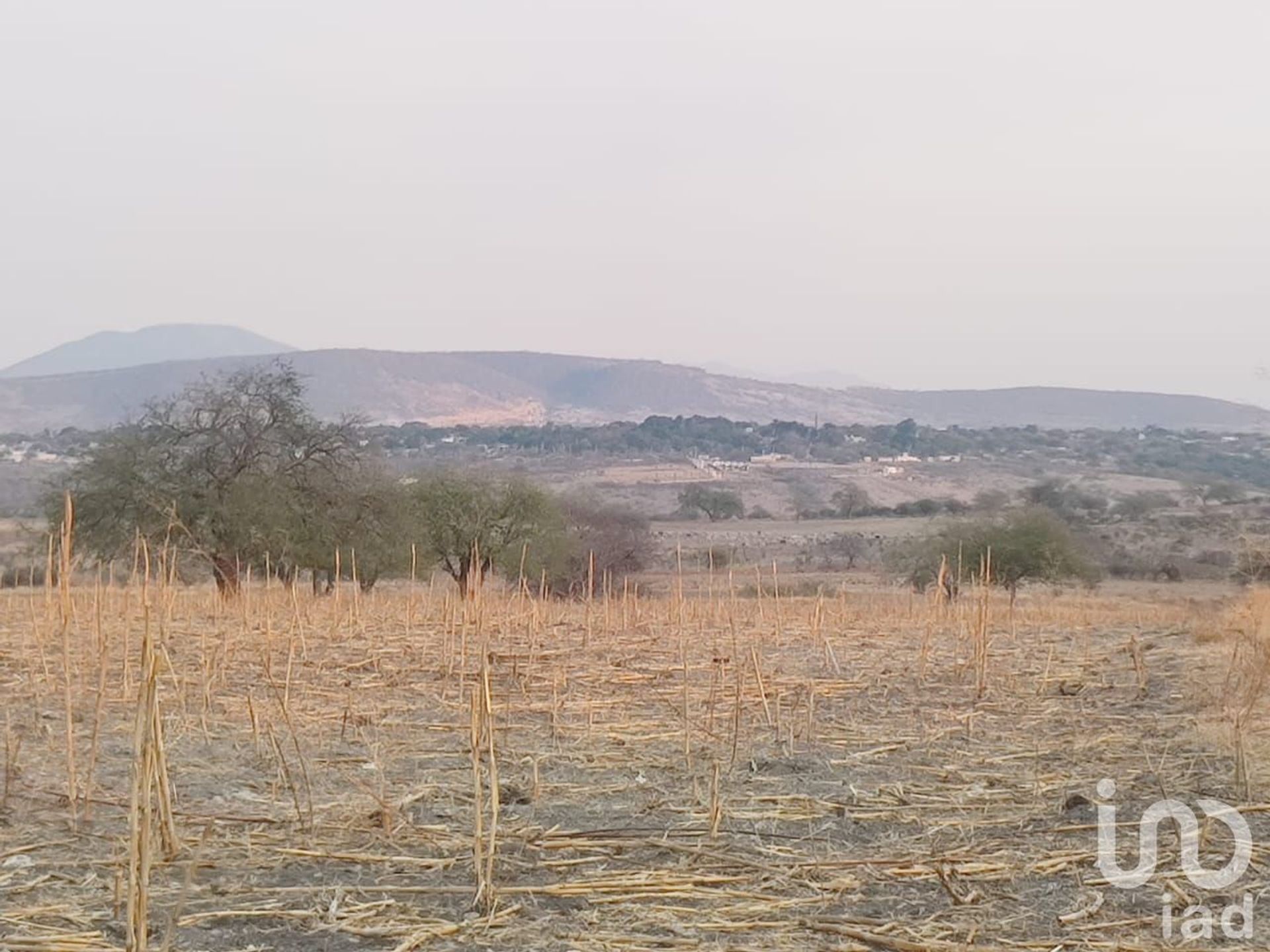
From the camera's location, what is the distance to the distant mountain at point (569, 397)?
129 meters

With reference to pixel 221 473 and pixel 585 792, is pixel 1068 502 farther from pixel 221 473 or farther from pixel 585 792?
pixel 585 792

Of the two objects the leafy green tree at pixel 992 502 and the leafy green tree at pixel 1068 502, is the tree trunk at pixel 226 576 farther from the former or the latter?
the leafy green tree at pixel 1068 502

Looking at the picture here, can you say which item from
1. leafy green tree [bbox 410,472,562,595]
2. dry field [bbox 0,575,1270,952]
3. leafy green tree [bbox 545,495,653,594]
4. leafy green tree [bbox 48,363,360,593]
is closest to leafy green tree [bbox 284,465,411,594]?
leafy green tree [bbox 48,363,360,593]

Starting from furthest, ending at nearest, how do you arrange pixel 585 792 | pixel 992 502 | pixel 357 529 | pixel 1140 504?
pixel 1140 504
pixel 992 502
pixel 357 529
pixel 585 792

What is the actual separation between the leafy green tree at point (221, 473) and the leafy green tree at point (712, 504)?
1302 inches

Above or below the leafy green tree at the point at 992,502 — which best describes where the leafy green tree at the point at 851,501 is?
below

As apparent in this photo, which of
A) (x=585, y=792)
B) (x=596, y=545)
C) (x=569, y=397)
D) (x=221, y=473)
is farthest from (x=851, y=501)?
(x=569, y=397)

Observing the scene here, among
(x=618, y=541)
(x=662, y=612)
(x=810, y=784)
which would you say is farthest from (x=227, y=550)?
(x=810, y=784)

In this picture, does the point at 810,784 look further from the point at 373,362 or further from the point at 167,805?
the point at 373,362

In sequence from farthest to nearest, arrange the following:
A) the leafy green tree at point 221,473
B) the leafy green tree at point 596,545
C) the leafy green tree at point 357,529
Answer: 1. the leafy green tree at point 596,545
2. the leafy green tree at point 357,529
3. the leafy green tree at point 221,473

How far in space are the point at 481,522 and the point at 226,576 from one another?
28.1 ft

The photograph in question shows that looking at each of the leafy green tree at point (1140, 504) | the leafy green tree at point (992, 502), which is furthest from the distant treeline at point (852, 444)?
the leafy green tree at point (992, 502)

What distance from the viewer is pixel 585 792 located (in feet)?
18.6

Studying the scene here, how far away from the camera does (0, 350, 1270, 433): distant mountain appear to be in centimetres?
12888
